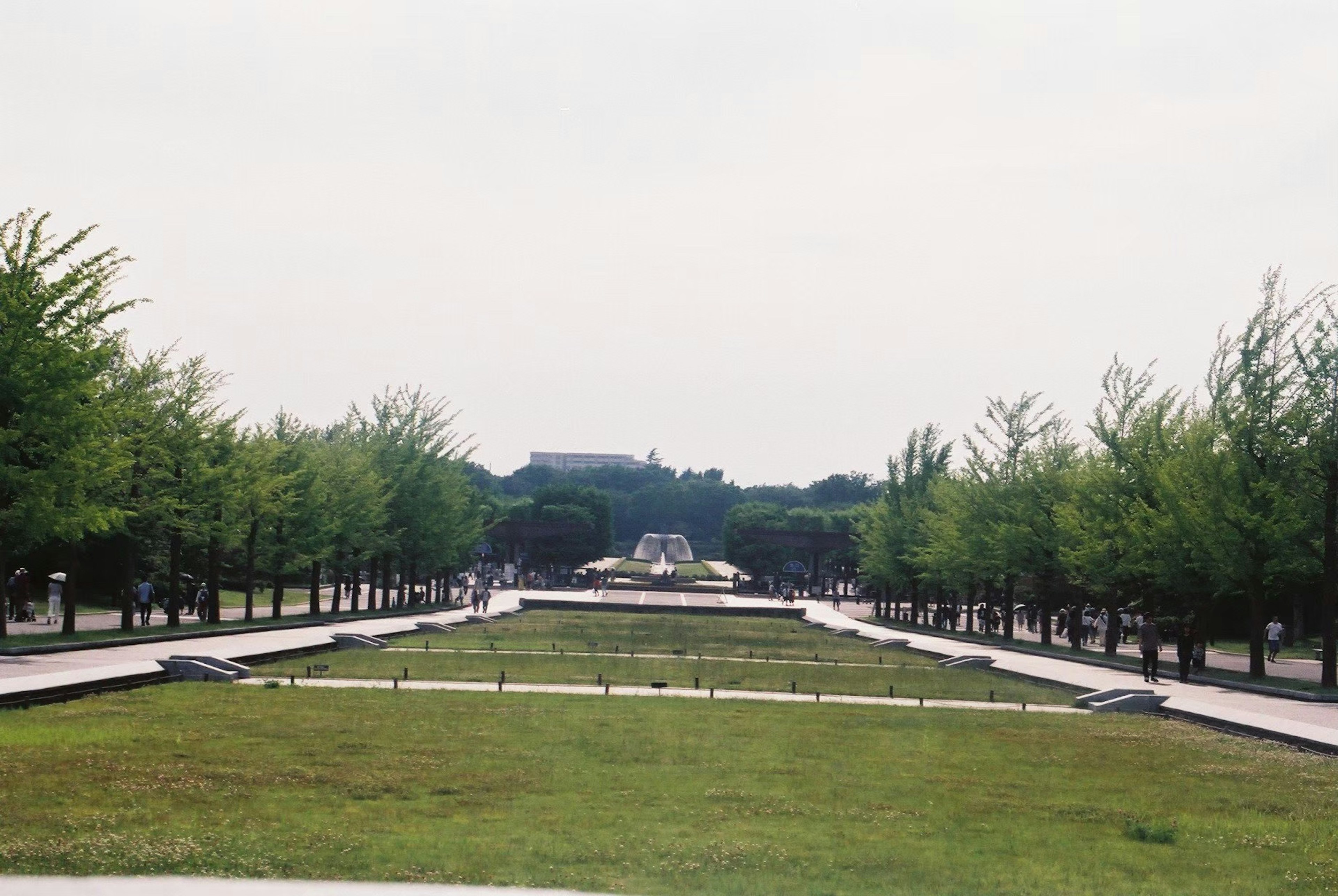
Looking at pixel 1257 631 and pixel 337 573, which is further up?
pixel 337 573

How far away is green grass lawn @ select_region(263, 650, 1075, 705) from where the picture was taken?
31.5 meters

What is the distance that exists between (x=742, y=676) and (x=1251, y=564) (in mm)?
13252

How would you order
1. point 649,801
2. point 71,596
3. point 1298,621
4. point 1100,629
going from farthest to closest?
point 1100,629, point 1298,621, point 71,596, point 649,801

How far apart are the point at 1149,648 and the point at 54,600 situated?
35674 mm

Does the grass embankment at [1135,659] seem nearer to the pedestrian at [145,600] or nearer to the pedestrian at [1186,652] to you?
the pedestrian at [1186,652]

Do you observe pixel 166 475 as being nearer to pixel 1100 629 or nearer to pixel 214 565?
pixel 214 565

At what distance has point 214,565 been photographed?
47.4 meters

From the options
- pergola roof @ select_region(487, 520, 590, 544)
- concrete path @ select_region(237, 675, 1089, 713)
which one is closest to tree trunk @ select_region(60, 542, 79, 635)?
concrete path @ select_region(237, 675, 1089, 713)

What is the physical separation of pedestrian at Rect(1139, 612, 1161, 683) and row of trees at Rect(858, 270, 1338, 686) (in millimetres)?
2693

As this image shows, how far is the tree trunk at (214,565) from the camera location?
45.7 metres

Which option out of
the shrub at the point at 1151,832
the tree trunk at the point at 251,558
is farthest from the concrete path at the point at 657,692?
the tree trunk at the point at 251,558

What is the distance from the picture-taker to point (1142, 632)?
1396 inches

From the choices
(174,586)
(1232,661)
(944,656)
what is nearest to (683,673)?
(944,656)

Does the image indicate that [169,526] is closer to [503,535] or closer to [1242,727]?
[1242,727]
